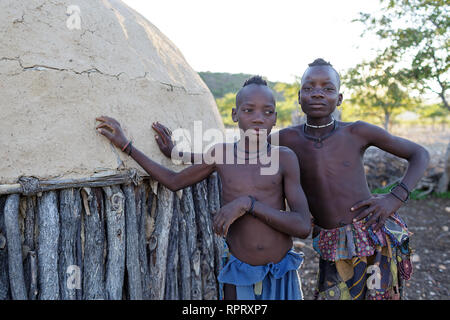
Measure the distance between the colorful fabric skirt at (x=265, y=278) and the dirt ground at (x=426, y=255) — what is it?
90.4 inches

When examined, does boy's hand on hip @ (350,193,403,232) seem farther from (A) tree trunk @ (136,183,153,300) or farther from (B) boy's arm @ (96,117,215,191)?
(A) tree trunk @ (136,183,153,300)

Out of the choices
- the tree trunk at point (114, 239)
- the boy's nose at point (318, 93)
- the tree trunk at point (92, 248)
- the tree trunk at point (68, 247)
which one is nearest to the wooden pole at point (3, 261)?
the tree trunk at point (68, 247)

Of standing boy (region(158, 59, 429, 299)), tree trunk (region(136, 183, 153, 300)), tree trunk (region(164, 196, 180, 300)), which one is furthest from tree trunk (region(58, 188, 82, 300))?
standing boy (region(158, 59, 429, 299))

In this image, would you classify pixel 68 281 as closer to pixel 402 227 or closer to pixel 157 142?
pixel 157 142

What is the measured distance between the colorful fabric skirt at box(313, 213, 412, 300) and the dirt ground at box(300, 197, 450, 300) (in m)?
1.96

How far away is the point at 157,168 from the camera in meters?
2.10

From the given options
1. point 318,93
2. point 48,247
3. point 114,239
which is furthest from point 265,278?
point 48,247

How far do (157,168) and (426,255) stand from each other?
4.67 meters

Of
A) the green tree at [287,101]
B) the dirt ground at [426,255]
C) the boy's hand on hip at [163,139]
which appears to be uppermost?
the green tree at [287,101]

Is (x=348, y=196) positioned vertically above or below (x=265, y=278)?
above

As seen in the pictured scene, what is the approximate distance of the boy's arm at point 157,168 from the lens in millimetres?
2018

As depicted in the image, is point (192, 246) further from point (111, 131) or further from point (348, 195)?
point (348, 195)

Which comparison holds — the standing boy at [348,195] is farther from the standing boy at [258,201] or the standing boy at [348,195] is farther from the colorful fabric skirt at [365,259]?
the standing boy at [258,201]
